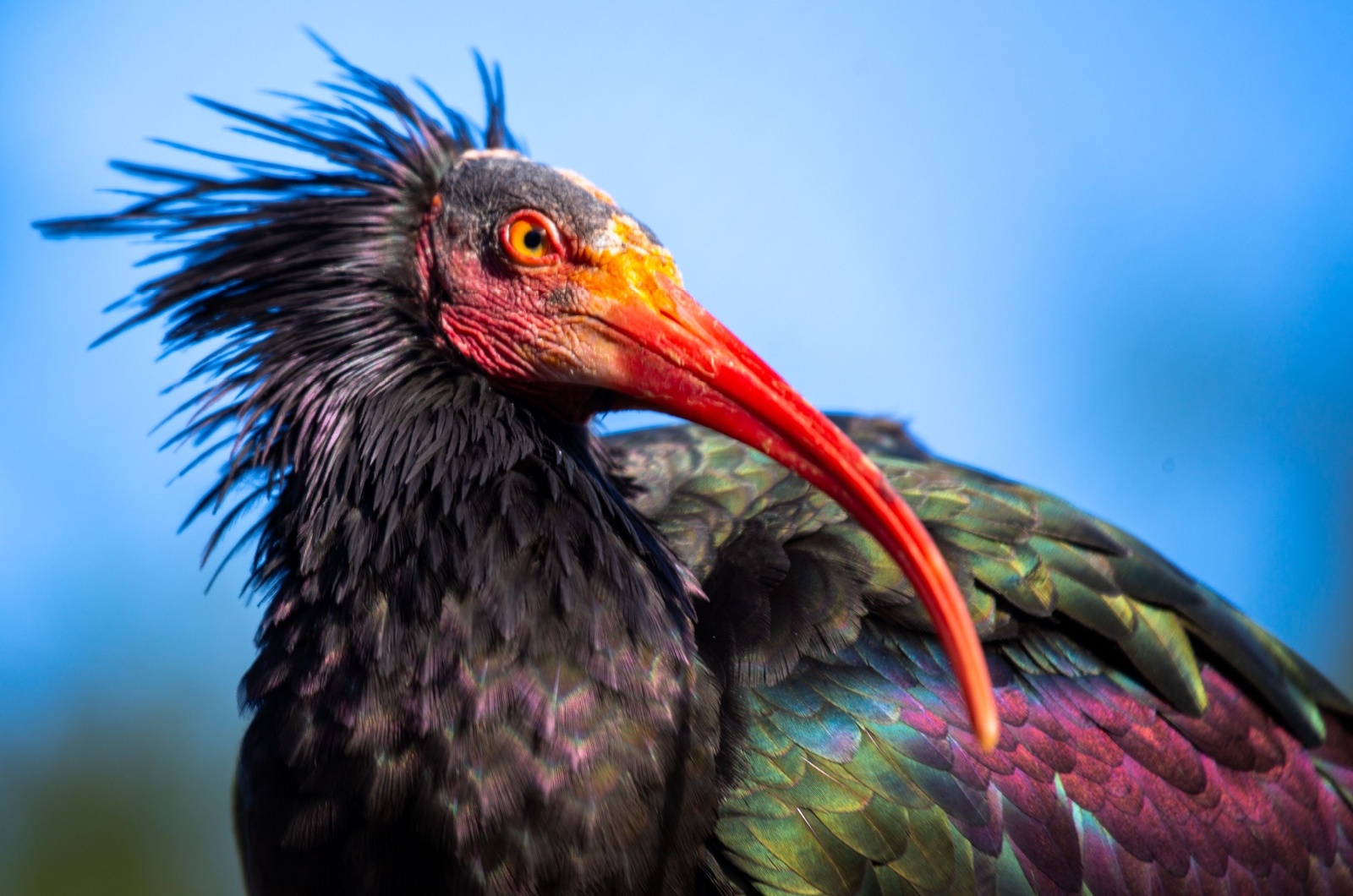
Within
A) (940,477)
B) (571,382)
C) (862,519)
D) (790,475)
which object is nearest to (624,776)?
(862,519)

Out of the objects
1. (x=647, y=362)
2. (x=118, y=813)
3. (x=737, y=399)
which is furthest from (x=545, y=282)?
(x=118, y=813)

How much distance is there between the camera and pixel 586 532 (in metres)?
3.72

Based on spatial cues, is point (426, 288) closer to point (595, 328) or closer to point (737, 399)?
point (595, 328)

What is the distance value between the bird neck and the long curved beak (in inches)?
14.2

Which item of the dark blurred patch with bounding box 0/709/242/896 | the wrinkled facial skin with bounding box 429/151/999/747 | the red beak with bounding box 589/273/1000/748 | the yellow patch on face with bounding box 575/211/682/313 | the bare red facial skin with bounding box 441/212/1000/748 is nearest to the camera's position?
the red beak with bounding box 589/273/1000/748

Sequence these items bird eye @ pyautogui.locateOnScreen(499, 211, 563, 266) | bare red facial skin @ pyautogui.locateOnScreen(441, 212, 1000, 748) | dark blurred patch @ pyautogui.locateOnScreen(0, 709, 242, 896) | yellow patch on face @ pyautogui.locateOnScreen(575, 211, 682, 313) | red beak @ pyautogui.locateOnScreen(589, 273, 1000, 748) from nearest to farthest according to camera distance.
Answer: red beak @ pyautogui.locateOnScreen(589, 273, 1000, 748) < bare red facial skin @ pyautogui.locateOnScreen(441, 212, 1000, 748) < yellow patch on face @ pyautogui.locateOnScreen(575, 211, 682, 313) < bird eye @ pyautogui.locateOnScreen(499, 211, 563, 266) < dark blurred patch @ pyautogui.locateOnScreen(0, 709, 242, 896)

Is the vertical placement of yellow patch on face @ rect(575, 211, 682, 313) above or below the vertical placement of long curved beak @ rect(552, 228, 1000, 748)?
above

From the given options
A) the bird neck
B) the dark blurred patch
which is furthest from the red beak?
the dark blurred patch

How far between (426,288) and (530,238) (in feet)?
1.27

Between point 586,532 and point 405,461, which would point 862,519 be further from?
point 405,461

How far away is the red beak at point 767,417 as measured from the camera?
3.09m

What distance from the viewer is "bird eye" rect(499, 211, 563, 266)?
13.0 feet

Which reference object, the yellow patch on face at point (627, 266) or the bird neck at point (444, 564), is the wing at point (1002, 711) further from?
the yellow patch on face at point (627, 266)

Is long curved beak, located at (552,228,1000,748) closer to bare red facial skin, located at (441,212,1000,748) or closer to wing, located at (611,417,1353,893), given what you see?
bare red facial skin, located at (441,212,1000,748)
